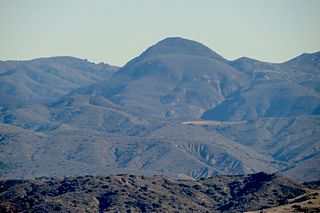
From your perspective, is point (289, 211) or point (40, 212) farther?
point (40, 212)

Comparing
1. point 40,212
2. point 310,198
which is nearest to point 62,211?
point 40,212

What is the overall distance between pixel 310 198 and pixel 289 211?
12417mm

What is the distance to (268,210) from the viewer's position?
19088 centimetres

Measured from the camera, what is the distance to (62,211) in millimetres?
199375

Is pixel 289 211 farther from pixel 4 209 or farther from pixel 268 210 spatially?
pixel 4 209

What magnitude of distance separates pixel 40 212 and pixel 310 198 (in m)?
68.3

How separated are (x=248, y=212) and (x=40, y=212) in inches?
2076

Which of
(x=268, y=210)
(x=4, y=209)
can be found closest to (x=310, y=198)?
(x=268, y=210)

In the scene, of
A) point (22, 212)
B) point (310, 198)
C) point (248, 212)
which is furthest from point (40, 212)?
point (310, 198)

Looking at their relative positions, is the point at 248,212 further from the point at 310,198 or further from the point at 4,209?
the point at 4,209

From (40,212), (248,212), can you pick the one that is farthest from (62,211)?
(248,212)

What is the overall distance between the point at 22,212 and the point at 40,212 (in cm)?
464

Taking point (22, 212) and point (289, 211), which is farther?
point (22, 212)

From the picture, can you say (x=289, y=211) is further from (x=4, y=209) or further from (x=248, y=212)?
(x=4, y=209)
